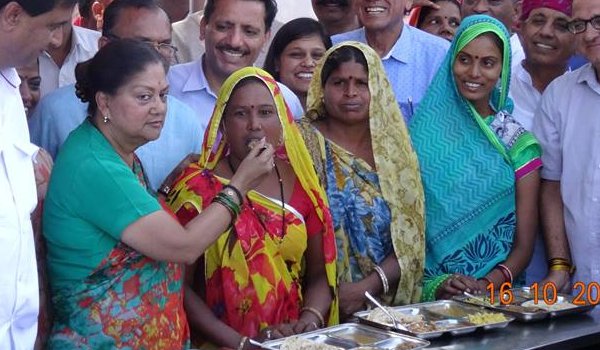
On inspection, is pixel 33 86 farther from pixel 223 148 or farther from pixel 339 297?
pixel 339 297

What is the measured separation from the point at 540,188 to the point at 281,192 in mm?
1193

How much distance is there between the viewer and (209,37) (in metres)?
4.15

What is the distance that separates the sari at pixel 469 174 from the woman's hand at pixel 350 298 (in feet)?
1.08

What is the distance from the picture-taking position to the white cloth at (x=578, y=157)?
12.7 ft

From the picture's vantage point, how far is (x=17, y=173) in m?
2.50

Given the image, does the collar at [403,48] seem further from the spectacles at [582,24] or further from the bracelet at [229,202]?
the bracelet at [229,202]

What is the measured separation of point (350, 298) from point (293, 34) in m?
1.44

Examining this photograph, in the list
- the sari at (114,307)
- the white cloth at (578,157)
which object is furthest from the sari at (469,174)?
the sari at (114,307)

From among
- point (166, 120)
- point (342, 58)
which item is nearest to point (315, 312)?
point (166, 120)

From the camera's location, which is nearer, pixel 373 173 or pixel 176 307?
pixel 176 307

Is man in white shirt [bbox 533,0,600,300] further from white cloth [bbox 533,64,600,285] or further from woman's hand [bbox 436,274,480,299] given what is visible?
woman's hand [bbox 436,274,480,299]

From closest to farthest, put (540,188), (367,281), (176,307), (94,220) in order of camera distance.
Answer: (94,220), (176,307), (367,281), (540,188)

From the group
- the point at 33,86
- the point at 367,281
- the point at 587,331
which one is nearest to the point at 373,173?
the point at 367,281

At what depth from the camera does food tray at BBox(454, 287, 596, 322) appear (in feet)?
11.4
